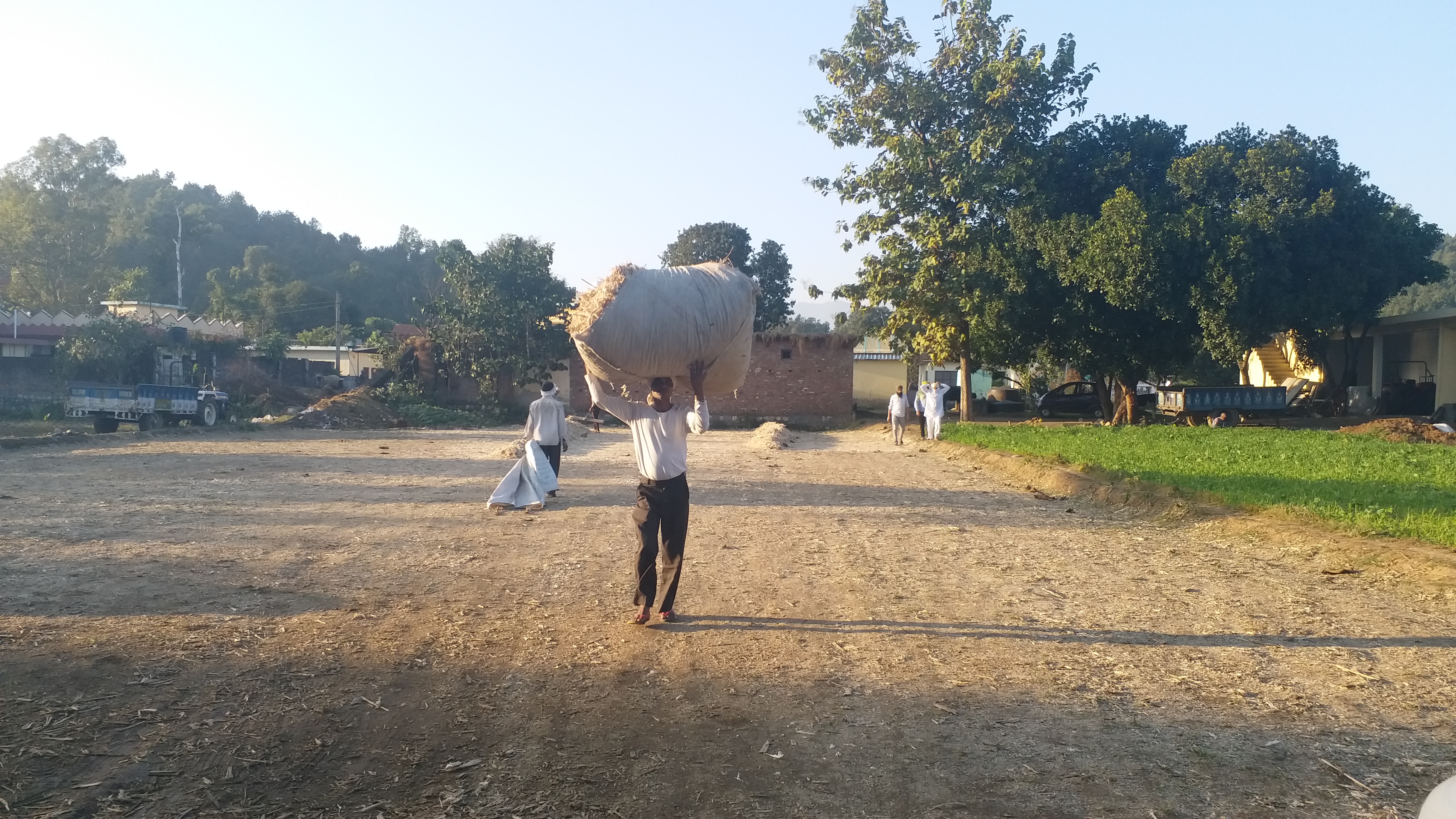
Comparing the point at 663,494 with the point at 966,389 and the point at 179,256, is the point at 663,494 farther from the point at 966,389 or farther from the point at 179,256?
the point at 179,256

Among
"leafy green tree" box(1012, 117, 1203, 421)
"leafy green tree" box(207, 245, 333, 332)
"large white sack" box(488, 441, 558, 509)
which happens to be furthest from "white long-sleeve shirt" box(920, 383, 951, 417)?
"leafy green tree" box(207, 245, 333, 332)

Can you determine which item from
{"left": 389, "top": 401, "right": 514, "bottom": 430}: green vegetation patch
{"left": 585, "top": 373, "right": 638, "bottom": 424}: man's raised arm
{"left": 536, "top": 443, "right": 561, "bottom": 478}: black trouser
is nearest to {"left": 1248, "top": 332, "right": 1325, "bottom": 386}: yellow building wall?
{"left": 389, "top": 401, "right": 514, "bottom": 430}: green vegetation patch

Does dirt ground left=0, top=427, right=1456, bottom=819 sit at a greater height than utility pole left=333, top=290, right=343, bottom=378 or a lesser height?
lesser

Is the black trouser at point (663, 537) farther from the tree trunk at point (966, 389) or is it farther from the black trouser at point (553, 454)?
the tree trunk at point (966, 389)

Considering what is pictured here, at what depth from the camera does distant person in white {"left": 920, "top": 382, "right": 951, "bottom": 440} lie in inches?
919

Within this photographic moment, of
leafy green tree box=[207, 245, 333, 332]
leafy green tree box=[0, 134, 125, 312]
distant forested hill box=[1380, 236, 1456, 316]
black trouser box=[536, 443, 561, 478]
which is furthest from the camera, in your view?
distant forested hill box=[1380, 236, 1456, 316]

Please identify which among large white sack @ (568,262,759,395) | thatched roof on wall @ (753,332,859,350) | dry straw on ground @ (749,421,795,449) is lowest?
dry straw on ground @ (749,421,795,449)

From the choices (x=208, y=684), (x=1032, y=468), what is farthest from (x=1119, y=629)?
(x=1032, y=468)

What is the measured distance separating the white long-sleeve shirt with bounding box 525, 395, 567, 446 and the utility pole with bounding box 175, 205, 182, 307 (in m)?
57.4

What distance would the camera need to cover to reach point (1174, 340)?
26.0 metres

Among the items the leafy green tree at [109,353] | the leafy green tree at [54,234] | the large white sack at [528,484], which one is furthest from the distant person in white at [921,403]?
the leafy green tree at [54,234]

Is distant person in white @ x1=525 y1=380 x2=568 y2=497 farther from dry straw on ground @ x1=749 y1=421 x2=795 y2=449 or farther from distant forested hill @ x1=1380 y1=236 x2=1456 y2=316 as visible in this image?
distant forested hill @ x1=1380 y1=236 x2=1456 y2=316

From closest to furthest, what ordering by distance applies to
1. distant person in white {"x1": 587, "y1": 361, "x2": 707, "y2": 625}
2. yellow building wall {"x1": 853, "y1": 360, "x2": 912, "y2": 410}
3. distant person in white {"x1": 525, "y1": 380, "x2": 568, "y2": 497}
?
1. distant person in white {"x1": 587, "y1": 361, "x2": 707, "y2": 625}
2. distant person in white {"x1": 525, "y1": 380, "x2": 568, "y2": 497}
3. yellow building wall {"x1": 853, "y1": 360, "x2": 912, "y2": 410}

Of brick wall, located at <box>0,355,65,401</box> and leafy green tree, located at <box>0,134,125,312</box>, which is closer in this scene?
brick wall, located at <box>0,355,65,401</box>
